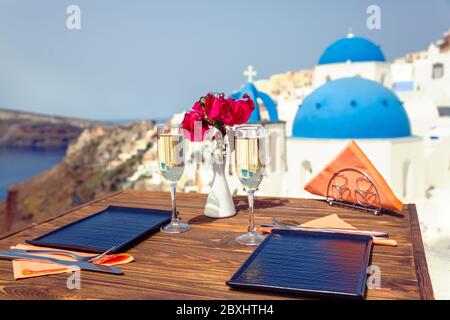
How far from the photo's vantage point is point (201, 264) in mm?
1243

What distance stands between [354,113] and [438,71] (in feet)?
55.0

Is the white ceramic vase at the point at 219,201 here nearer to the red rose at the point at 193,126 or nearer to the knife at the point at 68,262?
the red rose at the point at 193,126

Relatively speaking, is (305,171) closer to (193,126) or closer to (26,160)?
(193,126)

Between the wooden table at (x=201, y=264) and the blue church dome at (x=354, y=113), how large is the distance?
6949 millimetres

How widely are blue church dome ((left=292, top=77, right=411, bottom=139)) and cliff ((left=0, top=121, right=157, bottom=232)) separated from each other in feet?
50.1

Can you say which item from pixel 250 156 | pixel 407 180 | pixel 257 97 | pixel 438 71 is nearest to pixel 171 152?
pixel 250 156

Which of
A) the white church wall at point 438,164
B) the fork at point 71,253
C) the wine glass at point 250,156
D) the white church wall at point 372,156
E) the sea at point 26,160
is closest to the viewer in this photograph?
the fork at point 71,253

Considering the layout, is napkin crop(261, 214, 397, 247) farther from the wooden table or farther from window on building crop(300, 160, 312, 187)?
window on building crop(300, 160, 312, 187)

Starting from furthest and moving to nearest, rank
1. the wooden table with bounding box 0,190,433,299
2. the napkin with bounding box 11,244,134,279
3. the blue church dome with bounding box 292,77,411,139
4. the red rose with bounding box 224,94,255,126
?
the blue church dome with bounding box 292,77,411,139, the red rose with bounding box 224,94,255,126, the napkin with bounding box 11,244,134,279, the wooden table with bounding box 0,190,433,299

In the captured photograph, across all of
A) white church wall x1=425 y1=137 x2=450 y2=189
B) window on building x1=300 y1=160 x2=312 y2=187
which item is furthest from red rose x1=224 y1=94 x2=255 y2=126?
white church wall x1=425 y1=137 x2=450 y2=189

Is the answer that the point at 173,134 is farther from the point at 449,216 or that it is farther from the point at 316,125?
the point at 449,216

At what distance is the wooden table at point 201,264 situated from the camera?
3.43ft

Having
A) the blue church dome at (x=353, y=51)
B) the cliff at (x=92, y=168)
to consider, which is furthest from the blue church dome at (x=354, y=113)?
the cliff at (x=92, y=168)

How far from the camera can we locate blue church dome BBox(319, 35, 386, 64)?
14586mm
